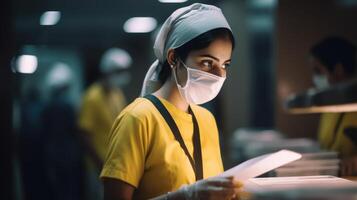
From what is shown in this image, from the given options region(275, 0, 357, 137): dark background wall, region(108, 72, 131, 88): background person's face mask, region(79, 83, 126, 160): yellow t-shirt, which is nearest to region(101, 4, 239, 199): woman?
region(79, 83, 126, 160): yellow t-shirt

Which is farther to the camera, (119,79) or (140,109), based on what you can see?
(119,79)

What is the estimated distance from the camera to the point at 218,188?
1.31 m

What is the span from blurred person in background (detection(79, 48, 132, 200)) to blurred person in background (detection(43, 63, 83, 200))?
0.07 m

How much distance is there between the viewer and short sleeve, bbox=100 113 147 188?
1.45m

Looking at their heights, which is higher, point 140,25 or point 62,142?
point 140,25

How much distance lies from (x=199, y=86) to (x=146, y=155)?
0.77ft

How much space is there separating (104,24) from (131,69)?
Answer: 0.87 ft

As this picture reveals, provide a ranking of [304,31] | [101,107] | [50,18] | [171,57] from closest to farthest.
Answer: [171,57], [50,18], [101,107], [304,31]


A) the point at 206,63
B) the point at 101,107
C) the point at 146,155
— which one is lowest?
the point at 146,155

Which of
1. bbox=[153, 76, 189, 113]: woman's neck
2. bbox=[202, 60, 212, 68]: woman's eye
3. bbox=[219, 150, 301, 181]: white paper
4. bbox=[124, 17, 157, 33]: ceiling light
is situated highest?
bbox=[124, 17, 157, 33]: ceiling light

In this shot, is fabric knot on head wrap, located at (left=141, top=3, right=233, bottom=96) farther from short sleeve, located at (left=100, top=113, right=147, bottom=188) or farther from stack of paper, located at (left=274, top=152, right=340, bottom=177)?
stack of paper, located at (left=274, top=152, right=340, bottom=177)

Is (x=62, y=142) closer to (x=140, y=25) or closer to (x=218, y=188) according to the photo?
(x=140, y=25)

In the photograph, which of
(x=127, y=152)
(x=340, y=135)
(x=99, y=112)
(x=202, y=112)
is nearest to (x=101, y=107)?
(x=99, y=112)

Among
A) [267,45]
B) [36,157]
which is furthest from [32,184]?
[267,45]
